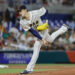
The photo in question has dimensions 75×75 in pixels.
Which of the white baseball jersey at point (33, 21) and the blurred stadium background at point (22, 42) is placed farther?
the blurred stadium background at point (22, 42)

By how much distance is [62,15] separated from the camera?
21266 mm

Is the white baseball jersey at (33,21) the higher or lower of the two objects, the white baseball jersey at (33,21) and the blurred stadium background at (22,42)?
the higher

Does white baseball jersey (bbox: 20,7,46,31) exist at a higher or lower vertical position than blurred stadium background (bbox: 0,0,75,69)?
higher

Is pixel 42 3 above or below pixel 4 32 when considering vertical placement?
above

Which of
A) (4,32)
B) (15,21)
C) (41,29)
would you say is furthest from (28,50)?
(41,29)

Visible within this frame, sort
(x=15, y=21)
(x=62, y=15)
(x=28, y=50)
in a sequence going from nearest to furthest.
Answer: (x=28, y=50) < (x=15, y=21) < (x=62, y=15)

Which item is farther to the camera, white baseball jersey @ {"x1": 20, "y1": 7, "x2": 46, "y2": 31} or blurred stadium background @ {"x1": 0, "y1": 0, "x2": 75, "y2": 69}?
blurred stadium background @ {"x1": 0, "y1": 0, "x2": 75, "y2": 69}

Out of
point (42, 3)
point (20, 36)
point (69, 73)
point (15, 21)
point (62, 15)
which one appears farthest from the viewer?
point (62, 15)

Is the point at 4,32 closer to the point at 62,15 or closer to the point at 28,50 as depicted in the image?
the point at 28,50

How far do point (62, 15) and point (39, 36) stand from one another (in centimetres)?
1232

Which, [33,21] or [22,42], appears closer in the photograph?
[33,21]

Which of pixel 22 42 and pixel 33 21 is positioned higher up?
pixel 33 21

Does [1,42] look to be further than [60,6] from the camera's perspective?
No

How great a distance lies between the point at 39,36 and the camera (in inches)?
361
